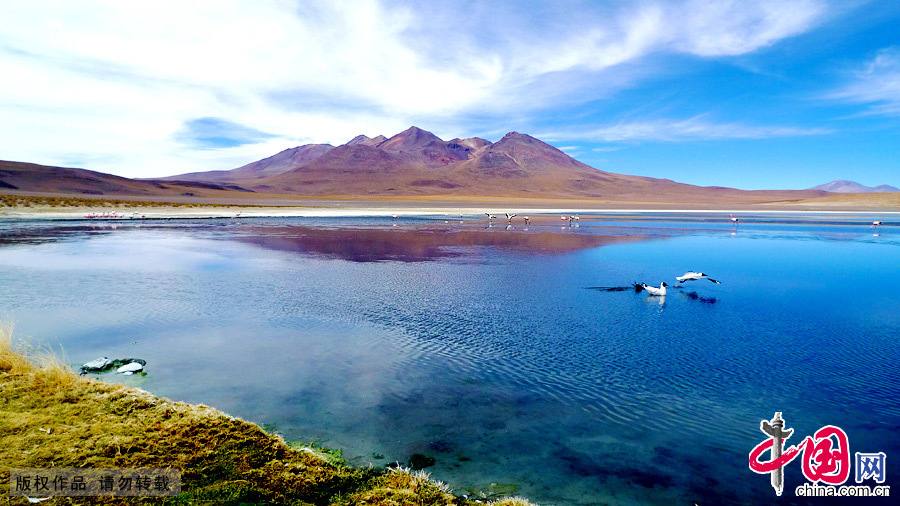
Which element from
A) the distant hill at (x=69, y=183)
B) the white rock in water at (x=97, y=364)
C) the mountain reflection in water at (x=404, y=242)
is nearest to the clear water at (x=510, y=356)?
the white rock in water at (x=97, y=364)

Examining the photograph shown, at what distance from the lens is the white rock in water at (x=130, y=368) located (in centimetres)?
792

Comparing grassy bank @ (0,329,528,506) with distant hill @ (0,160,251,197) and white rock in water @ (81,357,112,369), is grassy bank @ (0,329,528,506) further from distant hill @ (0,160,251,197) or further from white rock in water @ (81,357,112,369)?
distant hill @ (0,160,251,197)

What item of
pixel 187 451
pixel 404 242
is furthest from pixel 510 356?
pixel 404 242

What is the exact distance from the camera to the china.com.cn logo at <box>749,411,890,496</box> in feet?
17.6

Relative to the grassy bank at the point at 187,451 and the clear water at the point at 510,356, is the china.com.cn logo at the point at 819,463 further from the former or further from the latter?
the grassy bank at the point at 187,451

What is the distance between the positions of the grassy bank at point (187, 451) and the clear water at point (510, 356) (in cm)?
60

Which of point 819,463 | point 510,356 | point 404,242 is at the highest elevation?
point 404,242

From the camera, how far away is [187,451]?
516 cm

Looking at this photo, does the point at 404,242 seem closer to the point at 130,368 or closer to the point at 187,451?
the point at 130,368

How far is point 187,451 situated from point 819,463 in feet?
21.7

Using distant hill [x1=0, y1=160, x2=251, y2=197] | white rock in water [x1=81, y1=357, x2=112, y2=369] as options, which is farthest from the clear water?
distant hill [x1=0, y1=160, x2=251, y2=197]

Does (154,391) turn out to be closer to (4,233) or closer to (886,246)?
(4,233)

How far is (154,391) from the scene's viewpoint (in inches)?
285

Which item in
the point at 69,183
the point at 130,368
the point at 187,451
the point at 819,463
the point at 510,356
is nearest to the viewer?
the point at 187,451
